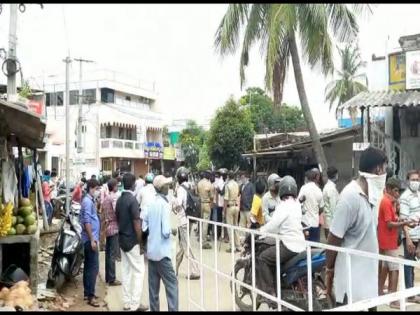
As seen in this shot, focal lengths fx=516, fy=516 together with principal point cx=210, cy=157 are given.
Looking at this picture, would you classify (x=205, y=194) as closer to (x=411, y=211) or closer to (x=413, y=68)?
(x=413, y=68)

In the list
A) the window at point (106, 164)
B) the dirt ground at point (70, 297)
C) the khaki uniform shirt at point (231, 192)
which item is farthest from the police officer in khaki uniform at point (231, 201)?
the window at point (106, 164)

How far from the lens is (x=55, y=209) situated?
715 inches

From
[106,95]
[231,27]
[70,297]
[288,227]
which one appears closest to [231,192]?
[231,27]

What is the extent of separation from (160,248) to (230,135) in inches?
948

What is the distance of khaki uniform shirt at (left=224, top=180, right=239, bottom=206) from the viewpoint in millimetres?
12055

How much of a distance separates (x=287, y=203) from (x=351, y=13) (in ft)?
31.3

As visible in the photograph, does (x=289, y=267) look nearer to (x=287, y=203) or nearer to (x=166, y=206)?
(x=287, y=203)

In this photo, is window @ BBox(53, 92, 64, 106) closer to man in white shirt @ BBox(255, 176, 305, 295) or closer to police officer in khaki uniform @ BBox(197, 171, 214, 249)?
police officer in khaki uniform @ BBox(197, 171, 214, 249)

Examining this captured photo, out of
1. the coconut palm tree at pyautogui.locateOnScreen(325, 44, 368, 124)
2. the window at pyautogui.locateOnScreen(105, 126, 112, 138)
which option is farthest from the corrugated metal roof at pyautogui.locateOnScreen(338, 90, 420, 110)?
the window at pyautogui.locateOnScreen(105, 126, 112, 138)

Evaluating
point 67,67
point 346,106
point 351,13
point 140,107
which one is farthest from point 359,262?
point 140,107

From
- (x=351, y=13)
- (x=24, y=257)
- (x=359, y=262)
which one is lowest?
(x=24, y=257)

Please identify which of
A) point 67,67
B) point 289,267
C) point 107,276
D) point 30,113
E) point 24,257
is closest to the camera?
point 289,267

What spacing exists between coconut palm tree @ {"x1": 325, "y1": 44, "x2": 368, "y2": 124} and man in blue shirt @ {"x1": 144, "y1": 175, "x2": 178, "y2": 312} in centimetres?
3383

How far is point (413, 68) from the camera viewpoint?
11758 mm
